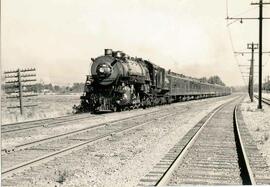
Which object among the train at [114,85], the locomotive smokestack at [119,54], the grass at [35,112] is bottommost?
the grass at [35,112]

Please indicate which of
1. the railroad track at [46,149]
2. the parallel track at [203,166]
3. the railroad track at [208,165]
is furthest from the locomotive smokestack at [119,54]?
the parallel track at [203,166]

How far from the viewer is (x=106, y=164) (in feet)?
30.3

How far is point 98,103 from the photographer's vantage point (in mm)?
25391

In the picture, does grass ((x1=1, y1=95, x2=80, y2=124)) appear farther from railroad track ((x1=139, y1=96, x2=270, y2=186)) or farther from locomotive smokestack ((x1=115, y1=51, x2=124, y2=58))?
railroad track ((x1=139, y1=96, x2=270, y2=186))

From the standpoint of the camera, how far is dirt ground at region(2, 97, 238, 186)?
7.57 metres

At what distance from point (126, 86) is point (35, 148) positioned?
47.9 feet

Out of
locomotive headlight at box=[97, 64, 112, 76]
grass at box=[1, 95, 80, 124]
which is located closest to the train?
locomotive headlight at box=[97, 64, 112, 76]

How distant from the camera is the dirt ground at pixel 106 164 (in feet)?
24.8

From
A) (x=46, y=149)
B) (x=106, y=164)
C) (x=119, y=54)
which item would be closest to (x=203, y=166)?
(x=106, y=164)

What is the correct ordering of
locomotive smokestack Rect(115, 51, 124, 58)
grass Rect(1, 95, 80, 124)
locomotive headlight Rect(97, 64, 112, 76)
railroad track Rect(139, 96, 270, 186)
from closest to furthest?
railroad track Rect(139, 96, 270, 186) → grass Rect(1, 95, 80, 124) → locomotive headlight Rect(97, 64, 112, 76) → locomotive smokestack Rect(115, 51, 124, 58)

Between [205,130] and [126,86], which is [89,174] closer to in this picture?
[205,130]

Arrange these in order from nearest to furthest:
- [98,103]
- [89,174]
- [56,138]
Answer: [89,174], [56,138], [98,103]

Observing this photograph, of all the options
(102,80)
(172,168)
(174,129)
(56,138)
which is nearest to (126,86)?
(102,80)

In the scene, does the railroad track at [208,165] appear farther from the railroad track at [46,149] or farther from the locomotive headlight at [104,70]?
the locomotive headlight at [104,70]
